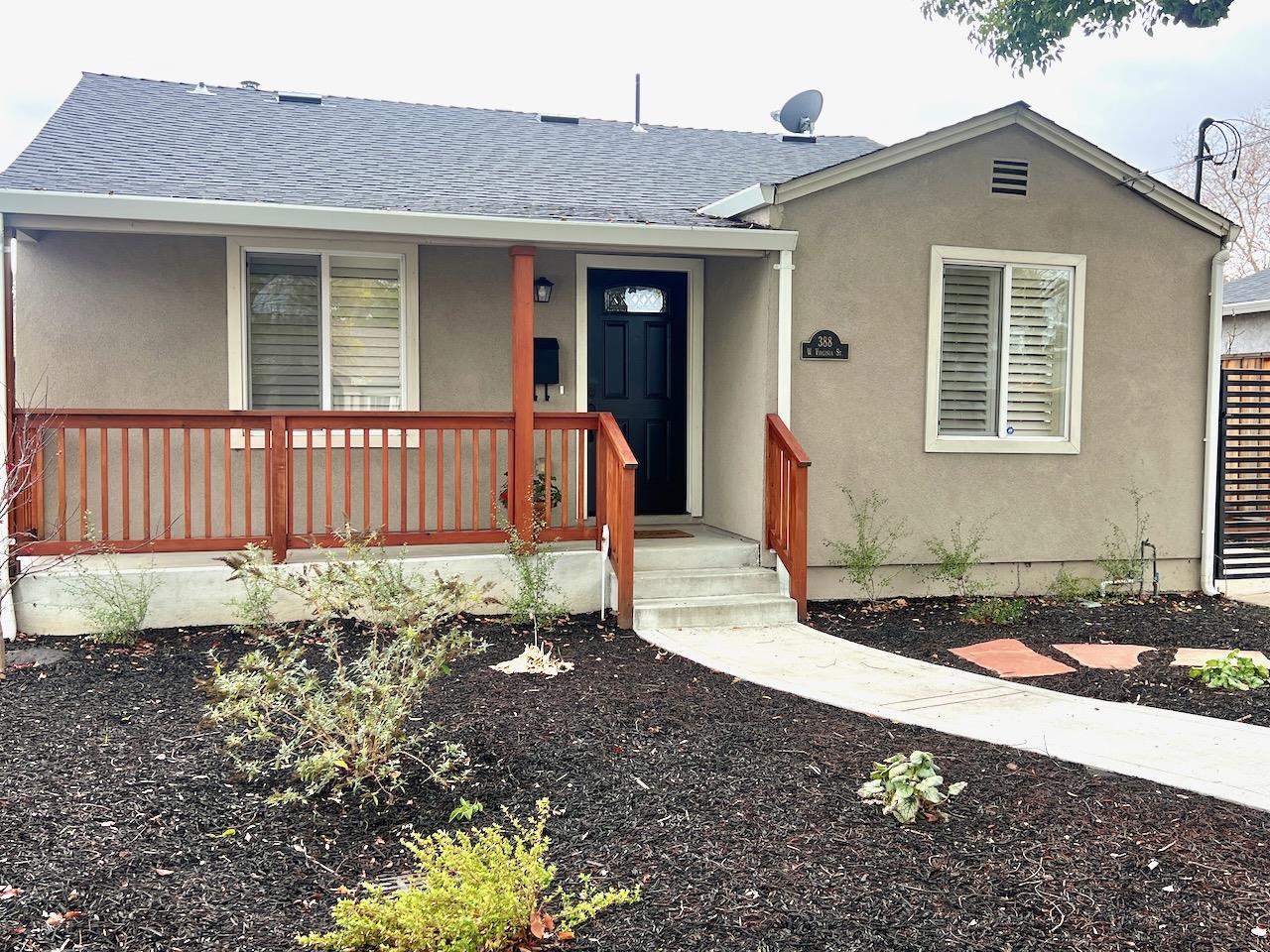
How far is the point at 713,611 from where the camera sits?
6.41m

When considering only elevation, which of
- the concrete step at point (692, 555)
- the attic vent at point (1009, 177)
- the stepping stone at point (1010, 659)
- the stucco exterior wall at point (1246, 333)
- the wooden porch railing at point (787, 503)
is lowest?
the stepping stone at point (1010, 659)

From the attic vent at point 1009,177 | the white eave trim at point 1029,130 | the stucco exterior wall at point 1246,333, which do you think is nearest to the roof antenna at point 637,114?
the white eave trim at point 1029,130

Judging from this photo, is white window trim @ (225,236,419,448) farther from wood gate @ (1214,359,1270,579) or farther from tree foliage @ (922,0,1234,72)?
wood gate @ (1214,359,1270,579)

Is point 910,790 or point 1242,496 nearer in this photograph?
point 910,790

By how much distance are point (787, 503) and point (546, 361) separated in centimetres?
224

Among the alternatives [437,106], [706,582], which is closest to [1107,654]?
[706,582]

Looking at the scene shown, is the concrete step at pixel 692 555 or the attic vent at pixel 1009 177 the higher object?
the attic vent at pixel 1009 177

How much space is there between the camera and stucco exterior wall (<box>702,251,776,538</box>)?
6.98 metres

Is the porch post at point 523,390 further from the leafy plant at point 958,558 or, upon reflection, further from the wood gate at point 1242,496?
the wood gate at point 1242,496

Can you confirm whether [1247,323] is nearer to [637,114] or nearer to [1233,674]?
[637,114]

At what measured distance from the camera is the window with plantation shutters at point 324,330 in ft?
23.6

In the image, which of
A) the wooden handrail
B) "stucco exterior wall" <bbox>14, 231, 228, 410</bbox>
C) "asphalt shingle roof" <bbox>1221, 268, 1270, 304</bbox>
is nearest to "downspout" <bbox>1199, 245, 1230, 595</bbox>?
"asphalt shingle roof" <bbox>1221, 268, 1270, 304</bbox>

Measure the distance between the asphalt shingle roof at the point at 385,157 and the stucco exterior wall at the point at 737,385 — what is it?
2.16 ft

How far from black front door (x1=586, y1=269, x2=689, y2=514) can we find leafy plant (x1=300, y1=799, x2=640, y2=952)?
5631mm
